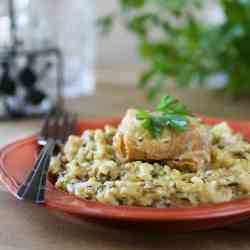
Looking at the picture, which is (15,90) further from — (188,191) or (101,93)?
(188,191)

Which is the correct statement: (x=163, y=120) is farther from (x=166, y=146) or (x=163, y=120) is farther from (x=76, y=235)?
(x=76, y=235)

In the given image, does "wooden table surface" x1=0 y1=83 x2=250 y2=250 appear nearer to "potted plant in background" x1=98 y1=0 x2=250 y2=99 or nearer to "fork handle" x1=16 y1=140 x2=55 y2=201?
"fork handle" x1=16 y1=140 x2=55 y2=201

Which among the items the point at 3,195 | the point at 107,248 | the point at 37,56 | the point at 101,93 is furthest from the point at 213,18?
the point at 107,248

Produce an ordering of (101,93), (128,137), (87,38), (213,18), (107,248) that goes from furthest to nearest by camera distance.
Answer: (213,18), (101,93), (87,38), (128,137), (107,248)

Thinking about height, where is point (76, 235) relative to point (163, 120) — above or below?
below

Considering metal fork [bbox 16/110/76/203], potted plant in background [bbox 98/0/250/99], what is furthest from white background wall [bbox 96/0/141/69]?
metal fork [bbox 16/110/76/203]

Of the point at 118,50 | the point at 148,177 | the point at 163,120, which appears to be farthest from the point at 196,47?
the point at 148,177
